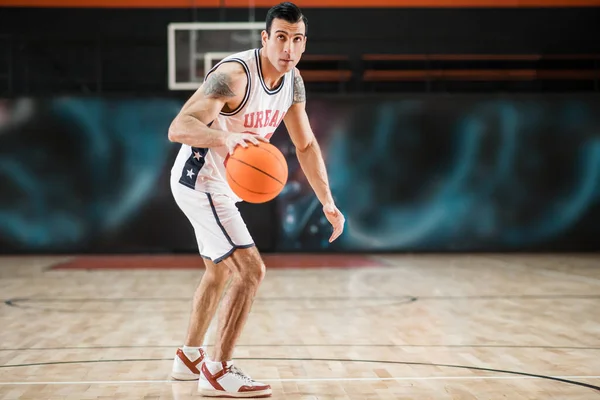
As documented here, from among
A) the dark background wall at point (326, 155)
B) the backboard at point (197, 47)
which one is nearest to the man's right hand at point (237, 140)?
the backboard at point (197, 47)

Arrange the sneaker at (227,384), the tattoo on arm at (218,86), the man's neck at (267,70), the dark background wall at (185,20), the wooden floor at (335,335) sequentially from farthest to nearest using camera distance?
the dark background wall at (185,20), the wooden floor at (335,335), the man's neck at (267,70), the sneaker at (227,384), the tattoo on arm at (218,86)

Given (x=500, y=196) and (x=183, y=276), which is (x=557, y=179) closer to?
(x=500, y=196)

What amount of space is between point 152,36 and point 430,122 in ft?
16.3

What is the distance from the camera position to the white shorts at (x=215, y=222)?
13.6ft

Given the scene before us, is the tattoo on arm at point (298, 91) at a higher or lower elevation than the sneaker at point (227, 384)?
higher

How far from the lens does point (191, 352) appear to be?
4492mm

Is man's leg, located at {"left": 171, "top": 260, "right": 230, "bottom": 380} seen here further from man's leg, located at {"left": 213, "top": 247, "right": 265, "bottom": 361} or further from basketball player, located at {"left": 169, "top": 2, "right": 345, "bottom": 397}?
man's leg, located at {"left": 213, "top": 247, "right": 265, "bottom": 361}

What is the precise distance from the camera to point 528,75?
15.1m

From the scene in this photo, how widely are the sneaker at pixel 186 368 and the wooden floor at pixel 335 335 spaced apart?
70mm

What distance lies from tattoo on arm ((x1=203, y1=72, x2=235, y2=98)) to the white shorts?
547mm

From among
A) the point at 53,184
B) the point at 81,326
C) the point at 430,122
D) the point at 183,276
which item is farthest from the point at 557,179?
the point at 81,326

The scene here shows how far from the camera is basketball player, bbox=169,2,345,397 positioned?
3934 millimetres

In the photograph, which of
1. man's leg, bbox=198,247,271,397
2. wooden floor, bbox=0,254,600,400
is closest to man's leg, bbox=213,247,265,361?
man's leg, bbox=198,247,271,397

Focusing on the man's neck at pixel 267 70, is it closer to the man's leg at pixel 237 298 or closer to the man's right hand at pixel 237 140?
the man's right hand at pixel 237 140
